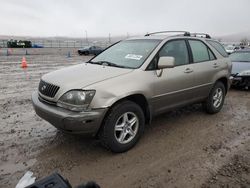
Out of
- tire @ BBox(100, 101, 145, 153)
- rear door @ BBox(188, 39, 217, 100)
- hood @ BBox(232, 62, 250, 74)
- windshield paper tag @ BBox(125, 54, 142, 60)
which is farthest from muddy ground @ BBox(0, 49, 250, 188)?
hood @ BBox(232, 62, 250, 74)

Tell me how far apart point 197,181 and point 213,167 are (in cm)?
47

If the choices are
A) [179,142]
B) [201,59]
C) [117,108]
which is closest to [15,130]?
[117,108]

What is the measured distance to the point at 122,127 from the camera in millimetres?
3865

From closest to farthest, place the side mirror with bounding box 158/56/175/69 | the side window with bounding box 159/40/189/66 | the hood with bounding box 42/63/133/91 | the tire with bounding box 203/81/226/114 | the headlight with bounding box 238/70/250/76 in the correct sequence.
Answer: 1. the hood with bounding box 42/63/133/91
2. the side mirror with bounding box 158/56/175/69
3. the side window with bounding box 159/40/189/66
4. the tire with bounding box 203/81/226/114
5. the headlight with bounding box 238/70/250/76

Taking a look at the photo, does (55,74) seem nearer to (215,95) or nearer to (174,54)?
(174,54)

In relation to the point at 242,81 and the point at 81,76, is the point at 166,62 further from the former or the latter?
the point at 242,81

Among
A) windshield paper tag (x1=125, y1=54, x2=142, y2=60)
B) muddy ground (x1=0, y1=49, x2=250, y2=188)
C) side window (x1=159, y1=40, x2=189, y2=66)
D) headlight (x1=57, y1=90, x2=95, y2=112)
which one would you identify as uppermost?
side window (x1=159, y1=40, x2=189, y2=66)

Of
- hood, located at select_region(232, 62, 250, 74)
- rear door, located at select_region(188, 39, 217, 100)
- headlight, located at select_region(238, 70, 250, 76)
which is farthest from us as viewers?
hood, located at select_region(232, 62, 250, 74)

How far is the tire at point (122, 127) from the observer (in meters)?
3.65

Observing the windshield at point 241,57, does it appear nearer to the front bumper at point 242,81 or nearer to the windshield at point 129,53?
the front bumper at point 242,81

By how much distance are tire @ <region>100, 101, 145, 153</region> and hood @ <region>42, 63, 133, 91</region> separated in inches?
19.8

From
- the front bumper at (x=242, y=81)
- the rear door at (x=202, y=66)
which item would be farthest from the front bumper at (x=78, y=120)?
the front bumper at (x=242, y=81)

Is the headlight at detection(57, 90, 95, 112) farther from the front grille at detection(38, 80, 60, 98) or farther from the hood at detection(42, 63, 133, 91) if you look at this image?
the front grille at detection(38, 80, 60, 98)

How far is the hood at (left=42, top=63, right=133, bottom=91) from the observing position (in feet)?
12.0
